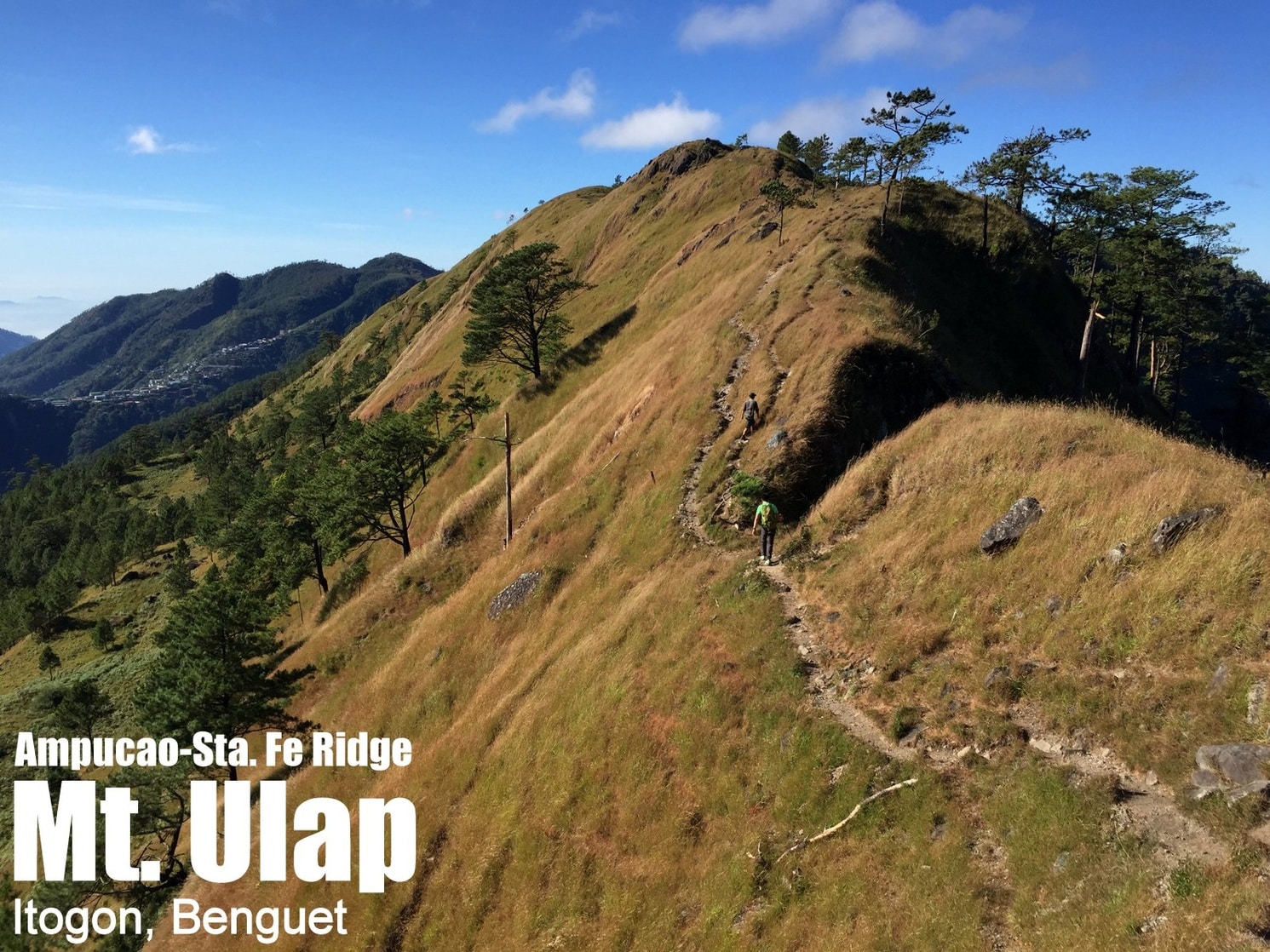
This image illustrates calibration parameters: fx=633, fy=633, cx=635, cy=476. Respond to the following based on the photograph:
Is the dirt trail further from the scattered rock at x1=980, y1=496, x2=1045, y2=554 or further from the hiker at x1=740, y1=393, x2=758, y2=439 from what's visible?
the hiker at x1=740, y1=393, x2=758, y2=439

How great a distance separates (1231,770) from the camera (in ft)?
33.9

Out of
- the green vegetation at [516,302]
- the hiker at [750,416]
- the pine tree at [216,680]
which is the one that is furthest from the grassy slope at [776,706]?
the green vegetation at [516,302]

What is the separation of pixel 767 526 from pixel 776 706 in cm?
748

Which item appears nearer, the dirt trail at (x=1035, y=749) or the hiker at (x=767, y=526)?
the dirt trail at (x=1035, y=749)

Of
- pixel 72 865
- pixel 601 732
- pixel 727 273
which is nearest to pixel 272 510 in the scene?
pixel 72 865

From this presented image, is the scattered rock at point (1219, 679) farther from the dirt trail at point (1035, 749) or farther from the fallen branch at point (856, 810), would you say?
the fallen branch at point (856, 810)

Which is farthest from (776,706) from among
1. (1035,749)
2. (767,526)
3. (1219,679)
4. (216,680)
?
(216,680)

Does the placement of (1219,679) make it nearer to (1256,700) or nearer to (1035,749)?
(1256,700)

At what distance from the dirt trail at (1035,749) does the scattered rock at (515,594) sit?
16.4m

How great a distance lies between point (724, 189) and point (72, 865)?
352 ft

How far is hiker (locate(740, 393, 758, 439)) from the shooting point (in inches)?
1255

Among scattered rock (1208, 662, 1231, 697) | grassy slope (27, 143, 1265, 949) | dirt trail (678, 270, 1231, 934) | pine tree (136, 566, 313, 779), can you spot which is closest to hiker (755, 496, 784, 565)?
dirt trail (678, 270, 1231, 934)

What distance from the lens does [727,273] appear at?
Result: 219ft

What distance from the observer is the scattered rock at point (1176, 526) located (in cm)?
1437
